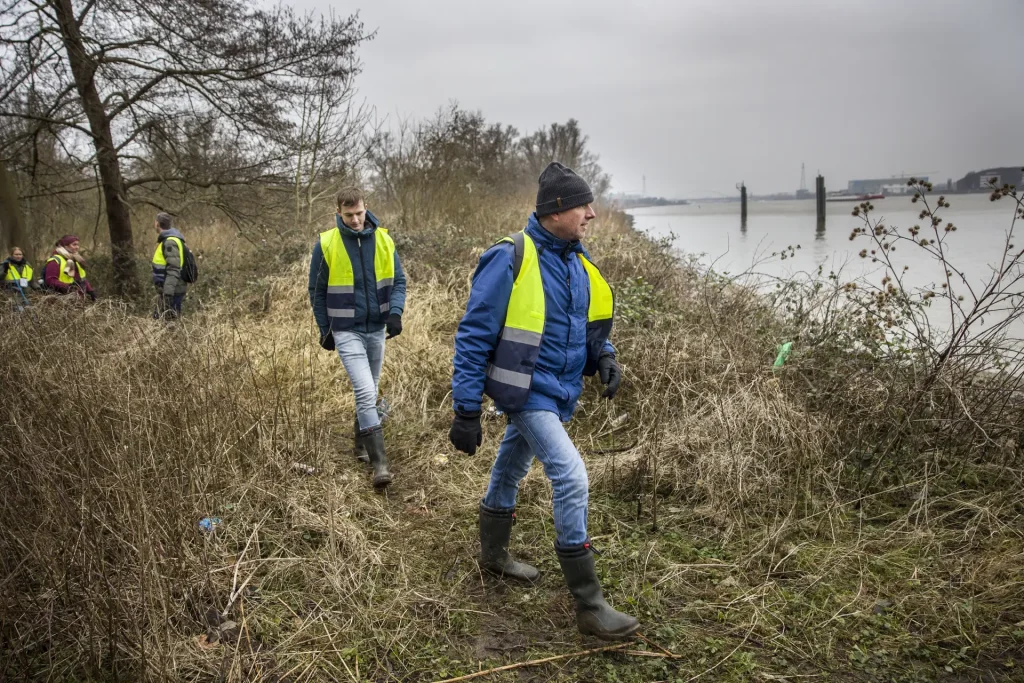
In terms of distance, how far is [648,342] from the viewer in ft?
21.0

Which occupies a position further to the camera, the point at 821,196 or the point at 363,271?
the point at 821,196

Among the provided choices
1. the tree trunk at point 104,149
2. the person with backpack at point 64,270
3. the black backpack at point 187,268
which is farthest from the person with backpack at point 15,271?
the tree trunk at point 104,149

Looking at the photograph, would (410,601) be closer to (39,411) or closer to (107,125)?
(39,411)

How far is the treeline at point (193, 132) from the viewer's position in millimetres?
11562

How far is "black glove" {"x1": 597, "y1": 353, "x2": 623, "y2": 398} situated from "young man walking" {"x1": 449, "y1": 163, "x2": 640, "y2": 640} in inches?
7.3

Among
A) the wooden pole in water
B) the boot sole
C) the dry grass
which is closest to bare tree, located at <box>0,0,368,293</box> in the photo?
the dry grass

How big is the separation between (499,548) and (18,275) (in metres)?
9.04

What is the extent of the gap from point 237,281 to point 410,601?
30.2ft

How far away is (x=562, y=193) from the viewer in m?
3.02

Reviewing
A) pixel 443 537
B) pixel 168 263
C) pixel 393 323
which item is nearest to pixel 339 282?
pixel 393 323

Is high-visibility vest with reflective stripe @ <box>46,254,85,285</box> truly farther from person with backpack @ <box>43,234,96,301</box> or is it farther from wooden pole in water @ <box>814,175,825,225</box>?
wooden pole in water @ <box>814,175,825,225</box>

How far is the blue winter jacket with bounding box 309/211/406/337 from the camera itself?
4.73m

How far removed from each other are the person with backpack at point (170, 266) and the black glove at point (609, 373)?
24.9 ft

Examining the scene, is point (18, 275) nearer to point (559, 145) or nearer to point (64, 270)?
point (64, 270)
